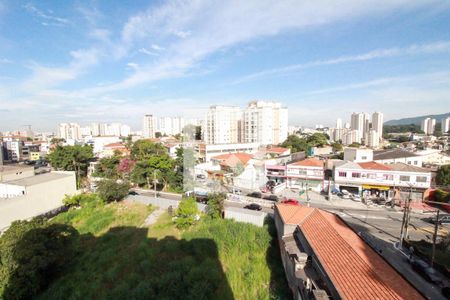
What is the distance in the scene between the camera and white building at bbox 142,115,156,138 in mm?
100250

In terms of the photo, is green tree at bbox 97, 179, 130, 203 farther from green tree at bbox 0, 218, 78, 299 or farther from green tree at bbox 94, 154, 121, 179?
green tree at bbox 94, 154, 121, 179

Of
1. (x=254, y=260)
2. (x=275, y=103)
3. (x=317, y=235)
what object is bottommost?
(x=254, y=260)

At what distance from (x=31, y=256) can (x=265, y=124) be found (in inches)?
1897

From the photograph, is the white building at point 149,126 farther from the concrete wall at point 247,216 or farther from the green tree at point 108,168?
the concrete wall at point 247,216

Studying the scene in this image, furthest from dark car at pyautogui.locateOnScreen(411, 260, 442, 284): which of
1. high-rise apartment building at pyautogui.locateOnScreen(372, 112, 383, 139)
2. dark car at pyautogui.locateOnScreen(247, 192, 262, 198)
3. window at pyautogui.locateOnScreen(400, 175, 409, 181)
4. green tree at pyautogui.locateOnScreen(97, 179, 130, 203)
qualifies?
high-rise apartment building at pyautogui.locateOnScreen(372, 112, 383, 139)

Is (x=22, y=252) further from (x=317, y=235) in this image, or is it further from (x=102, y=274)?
(x=317, y=235)

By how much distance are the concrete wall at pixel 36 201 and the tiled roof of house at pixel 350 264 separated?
21478mm

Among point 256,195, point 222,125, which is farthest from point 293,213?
point 222,125

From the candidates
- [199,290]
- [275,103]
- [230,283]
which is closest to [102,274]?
[199,290]

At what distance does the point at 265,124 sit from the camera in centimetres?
5466

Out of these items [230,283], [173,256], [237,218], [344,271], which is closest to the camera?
[344,271]

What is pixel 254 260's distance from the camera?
42.0ft

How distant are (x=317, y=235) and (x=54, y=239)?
45.1ft

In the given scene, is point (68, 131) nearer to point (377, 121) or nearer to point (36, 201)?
point (36, 201)
